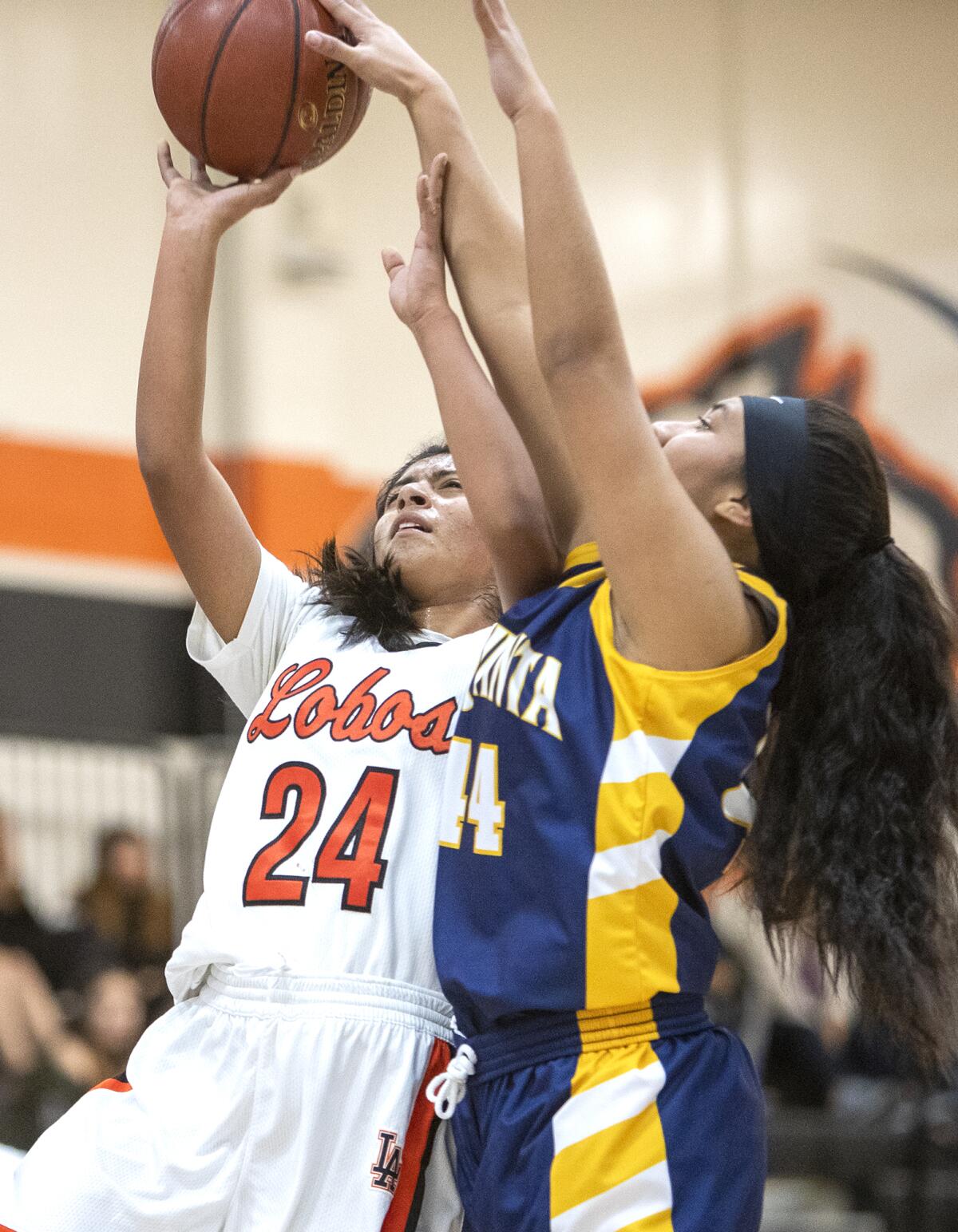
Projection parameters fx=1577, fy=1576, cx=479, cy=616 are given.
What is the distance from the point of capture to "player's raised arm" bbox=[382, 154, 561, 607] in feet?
7.49

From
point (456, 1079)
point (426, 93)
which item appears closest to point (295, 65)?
point (426, 93)

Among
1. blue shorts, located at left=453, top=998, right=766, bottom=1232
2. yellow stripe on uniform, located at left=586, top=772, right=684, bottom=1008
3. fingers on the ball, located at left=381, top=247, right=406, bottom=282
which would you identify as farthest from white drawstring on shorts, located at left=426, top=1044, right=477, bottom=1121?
fingers on the ball, located at left=381, top=247, right=406, bottom=282

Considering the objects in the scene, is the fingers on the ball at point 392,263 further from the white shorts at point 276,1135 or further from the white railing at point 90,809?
the white railing at point 90,809

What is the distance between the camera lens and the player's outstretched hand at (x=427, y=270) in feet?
7.85

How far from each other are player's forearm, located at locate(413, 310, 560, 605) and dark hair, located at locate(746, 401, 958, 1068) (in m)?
0.40

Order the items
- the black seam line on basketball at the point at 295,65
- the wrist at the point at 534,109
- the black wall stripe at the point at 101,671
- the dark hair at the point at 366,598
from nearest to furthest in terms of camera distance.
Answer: the wrist at the point at 534,109
the black seam line on basketball at the point at 295,65
the dark hair at the point at 366,598
the black wall stripe at the point at 101,671

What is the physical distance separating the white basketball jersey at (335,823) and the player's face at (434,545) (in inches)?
4.7

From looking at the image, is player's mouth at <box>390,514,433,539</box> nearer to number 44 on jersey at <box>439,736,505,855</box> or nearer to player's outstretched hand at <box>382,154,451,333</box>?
player's outstretched hand at <box>382,154,451,333</box>

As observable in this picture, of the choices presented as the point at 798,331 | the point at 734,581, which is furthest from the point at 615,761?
the point at 798,331

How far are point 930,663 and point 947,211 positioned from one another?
6.72 meters

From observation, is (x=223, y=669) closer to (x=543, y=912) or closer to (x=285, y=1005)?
(x=285, y=1005)

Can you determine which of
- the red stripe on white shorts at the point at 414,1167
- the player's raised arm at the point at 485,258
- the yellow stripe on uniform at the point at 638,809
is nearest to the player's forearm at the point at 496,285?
the player's raised arm at the point at 485,258

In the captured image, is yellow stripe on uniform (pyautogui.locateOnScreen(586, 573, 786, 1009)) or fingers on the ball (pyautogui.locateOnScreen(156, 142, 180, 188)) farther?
fingers on the ball (pyautogui.locateOnScreen(156, 142, 180, 188))

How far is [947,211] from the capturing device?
8.37 m
